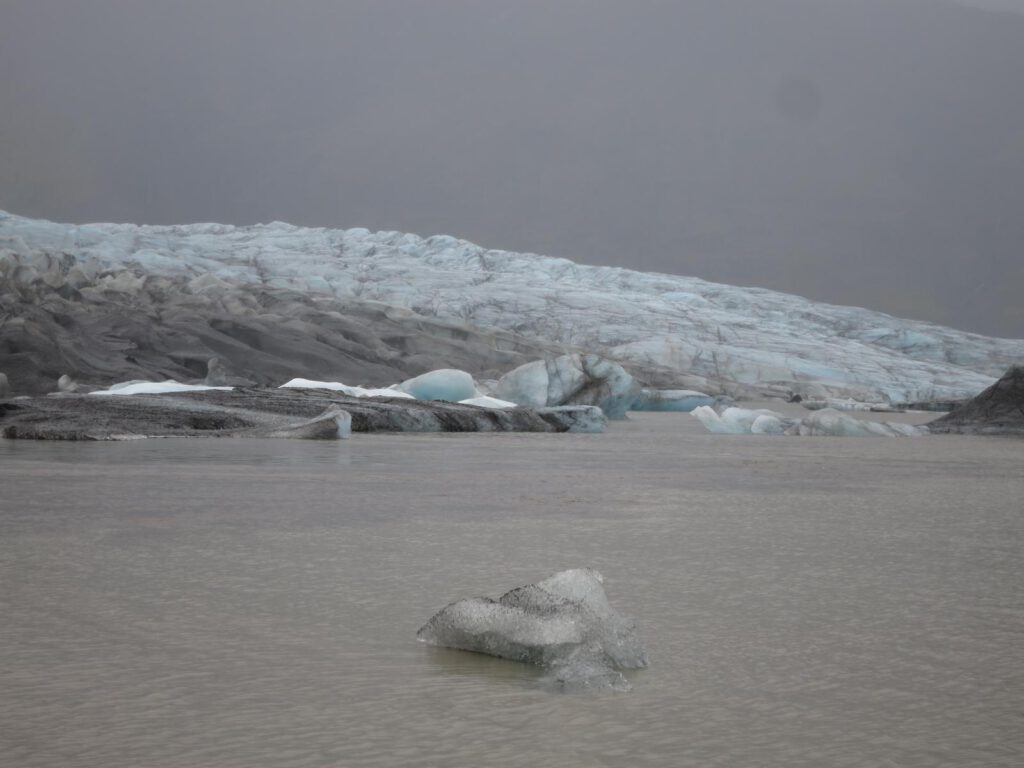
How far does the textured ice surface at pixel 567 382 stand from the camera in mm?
22922

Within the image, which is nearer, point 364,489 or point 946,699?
point 946,699

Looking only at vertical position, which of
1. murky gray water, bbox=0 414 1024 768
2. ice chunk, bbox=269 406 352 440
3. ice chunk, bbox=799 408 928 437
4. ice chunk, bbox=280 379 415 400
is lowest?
murky gray water, bbox=0 414 1024 768

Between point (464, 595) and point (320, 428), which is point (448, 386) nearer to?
point (320, 428)

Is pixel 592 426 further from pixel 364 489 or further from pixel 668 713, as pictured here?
pixel 668 713

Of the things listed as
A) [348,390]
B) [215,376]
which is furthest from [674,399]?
[348,390]

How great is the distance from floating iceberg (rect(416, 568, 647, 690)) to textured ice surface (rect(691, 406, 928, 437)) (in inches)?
674

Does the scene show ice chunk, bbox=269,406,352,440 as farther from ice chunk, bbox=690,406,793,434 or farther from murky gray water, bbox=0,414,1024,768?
ice chunk, bbox=690,406,793,434

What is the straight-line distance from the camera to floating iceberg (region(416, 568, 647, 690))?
2.95 metres

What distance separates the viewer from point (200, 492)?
7086 millimetres

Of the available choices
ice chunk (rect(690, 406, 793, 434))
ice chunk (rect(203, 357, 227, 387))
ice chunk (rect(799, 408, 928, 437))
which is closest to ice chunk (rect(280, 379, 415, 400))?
ice chunk (rect(203, 357, 227, 387))

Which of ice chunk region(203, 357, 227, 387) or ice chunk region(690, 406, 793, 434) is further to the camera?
ice chunk region(203, 357, 227, 387)

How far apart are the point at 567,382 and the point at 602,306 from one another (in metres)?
36.4

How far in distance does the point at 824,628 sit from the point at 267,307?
129 feet

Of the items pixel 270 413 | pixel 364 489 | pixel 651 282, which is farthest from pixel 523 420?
pixel 651 282
